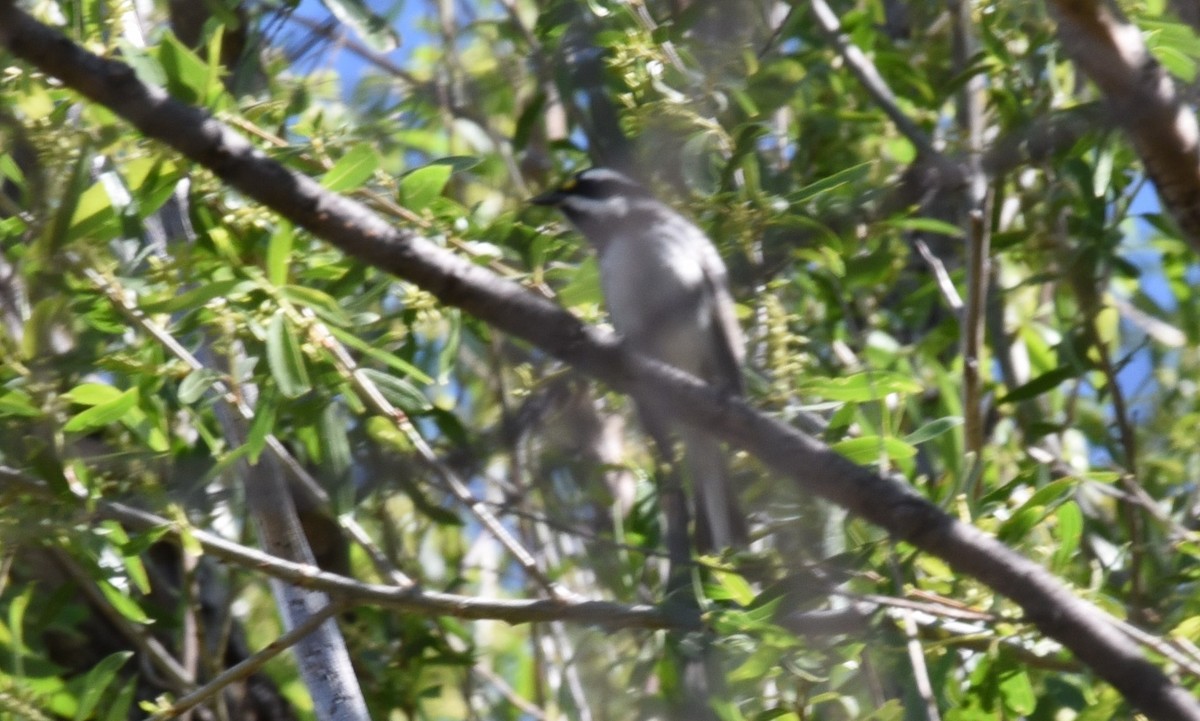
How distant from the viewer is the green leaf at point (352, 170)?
2523 mm

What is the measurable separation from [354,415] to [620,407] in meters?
0.75

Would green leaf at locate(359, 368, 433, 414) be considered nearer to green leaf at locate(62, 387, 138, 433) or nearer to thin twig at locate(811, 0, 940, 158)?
green leaf at locate(62, 387, 138, 433)

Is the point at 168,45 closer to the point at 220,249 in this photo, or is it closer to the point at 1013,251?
the point at 220,249

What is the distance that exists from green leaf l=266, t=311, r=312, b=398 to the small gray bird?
1329 mm

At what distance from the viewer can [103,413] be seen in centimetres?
249

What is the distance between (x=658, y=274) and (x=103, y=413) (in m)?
1.82

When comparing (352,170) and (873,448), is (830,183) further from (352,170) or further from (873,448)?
(352,170)

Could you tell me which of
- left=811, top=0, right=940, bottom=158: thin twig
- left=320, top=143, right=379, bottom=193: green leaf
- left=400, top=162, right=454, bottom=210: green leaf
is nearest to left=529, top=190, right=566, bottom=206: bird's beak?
left=811, top=0, right=940, bottom=158: thin twig

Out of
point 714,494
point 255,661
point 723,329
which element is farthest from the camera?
point 723,329

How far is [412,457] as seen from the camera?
2625 millimetres

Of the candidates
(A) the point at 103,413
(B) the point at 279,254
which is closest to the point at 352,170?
(B) the point at 279,254

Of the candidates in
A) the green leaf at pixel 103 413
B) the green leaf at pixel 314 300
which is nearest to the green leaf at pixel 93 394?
the green leaf at pixel 103 413

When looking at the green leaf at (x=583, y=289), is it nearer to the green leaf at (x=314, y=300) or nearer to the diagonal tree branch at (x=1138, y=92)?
the green leaf at (x=314, y=300)

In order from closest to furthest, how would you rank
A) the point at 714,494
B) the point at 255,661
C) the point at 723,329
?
1. the point at 255,661
2. the point at 714,494
3. the point at 723,329
